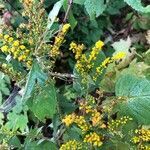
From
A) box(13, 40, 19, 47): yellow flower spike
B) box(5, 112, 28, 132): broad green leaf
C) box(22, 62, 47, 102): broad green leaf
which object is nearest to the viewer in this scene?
box(22, 62, 47, 102): broad green leaf

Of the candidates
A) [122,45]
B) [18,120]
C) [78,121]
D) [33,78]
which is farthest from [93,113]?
[122,45]

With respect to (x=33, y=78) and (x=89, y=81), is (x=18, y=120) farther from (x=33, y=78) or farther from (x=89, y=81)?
(x=33, y=78)

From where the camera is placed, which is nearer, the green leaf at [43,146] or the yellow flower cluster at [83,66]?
the yellow flower cluster at [83,66]

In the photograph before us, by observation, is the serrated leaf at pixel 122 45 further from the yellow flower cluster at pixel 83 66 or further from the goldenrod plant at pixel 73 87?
the yellow flower cluster at pixel 83 66

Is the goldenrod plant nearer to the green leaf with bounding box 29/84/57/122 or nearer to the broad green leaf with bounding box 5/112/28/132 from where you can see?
the green leaf with bounding box 29/84/57/122

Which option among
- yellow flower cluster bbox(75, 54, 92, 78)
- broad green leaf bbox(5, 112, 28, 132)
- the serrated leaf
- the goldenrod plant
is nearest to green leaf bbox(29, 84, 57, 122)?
the goldenrod plant

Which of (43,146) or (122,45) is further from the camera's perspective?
(122,45)

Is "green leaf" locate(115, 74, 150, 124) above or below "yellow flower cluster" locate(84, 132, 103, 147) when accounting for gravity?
above

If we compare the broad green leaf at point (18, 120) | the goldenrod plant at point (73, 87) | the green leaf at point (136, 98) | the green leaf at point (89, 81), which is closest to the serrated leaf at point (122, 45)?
the broad green leaf at point (18, 120)

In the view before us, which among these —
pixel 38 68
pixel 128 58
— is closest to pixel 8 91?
pixel 128 58
